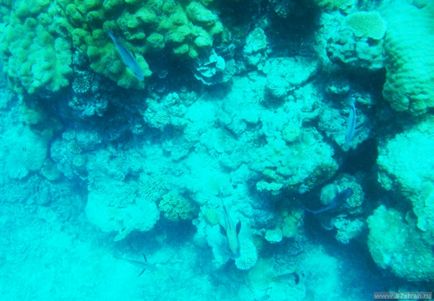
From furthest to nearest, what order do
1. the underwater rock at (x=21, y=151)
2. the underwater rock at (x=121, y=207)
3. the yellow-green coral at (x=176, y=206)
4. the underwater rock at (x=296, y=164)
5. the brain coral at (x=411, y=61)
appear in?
the underwater rock at (x=21, y=151) < the underwater rock at (x=121, y=207) < the yellow-green coral at (x=176, y=206) < the underwater rock at (x=296, y=164) < the brain coral at (x=411, y=61)

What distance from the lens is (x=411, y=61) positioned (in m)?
3.93

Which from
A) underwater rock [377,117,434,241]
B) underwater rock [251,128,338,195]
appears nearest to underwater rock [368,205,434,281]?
underwater rock [377,117,434,241]

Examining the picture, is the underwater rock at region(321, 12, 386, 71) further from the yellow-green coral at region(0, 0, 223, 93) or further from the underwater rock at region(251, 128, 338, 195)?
the yellow-green coral at region(0, 0, 223, 93)

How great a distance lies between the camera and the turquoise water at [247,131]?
4203 mm

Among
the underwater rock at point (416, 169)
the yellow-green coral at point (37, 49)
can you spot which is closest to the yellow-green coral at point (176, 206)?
the yellow-green coral at point (37, 49)

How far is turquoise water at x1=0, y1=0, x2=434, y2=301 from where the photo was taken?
4203mm

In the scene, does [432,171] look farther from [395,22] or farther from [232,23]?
[232,23]

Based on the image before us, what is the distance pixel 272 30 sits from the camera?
5.14 m

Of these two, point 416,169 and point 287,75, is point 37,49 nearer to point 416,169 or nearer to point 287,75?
point 287,75

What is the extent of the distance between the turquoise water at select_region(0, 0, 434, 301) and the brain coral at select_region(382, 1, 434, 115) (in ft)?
0.05

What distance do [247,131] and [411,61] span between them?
2.48 m

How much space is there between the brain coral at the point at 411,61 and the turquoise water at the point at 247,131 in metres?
0.02

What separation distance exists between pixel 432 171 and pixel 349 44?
1.84 m

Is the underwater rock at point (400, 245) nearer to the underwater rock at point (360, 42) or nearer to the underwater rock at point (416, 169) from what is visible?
the underwater rock at point (416, 169)
